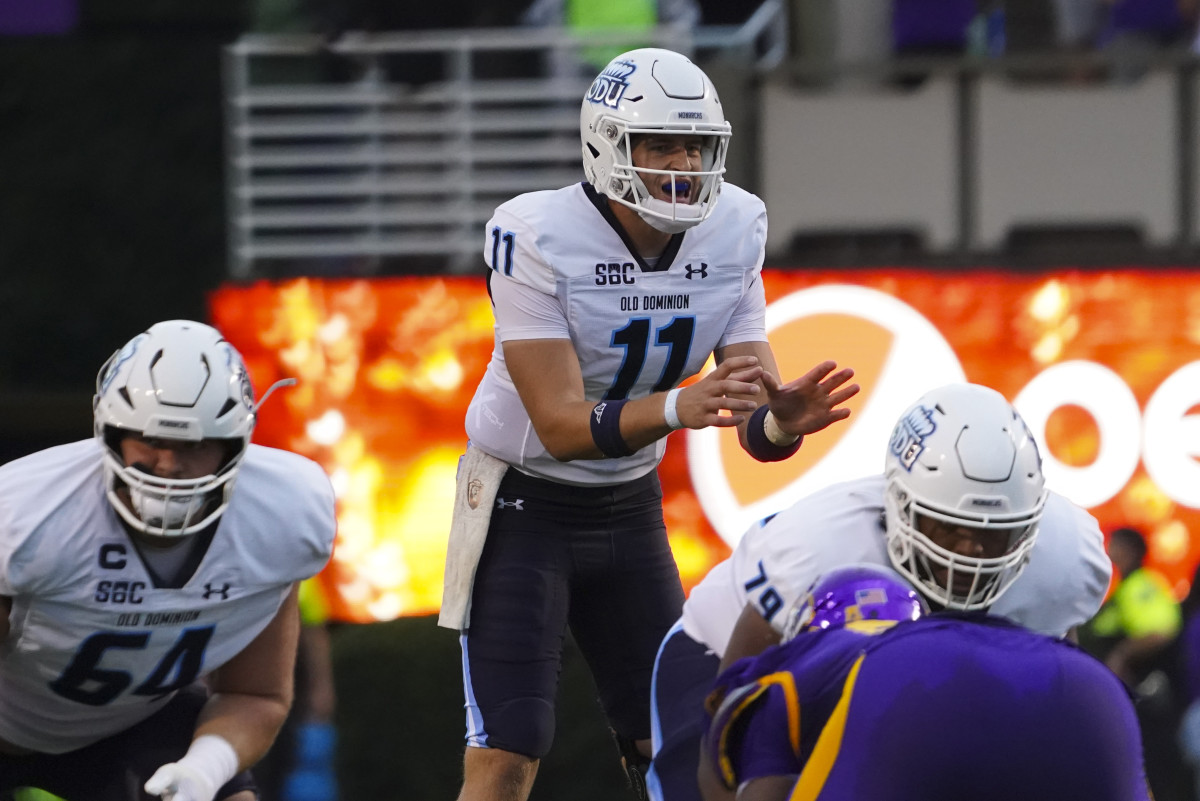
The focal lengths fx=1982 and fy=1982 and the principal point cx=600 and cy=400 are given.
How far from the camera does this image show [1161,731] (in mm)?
7754

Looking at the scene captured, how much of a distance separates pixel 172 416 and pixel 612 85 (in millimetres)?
1269

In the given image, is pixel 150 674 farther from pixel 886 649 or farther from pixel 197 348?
pixel 886 649

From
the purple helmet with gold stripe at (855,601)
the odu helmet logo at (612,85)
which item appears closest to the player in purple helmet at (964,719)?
the purple helmet with gold stripe at (855,601)

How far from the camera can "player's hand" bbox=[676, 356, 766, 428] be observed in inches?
151

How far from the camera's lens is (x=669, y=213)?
13.7 feet

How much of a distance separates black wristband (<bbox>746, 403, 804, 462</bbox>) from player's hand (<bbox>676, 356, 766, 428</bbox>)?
10.0 inches

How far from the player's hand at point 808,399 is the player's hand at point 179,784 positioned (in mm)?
1337

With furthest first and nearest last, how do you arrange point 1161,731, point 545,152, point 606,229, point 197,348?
point 545,152, point 1161,731, point 606,229, point 197,348

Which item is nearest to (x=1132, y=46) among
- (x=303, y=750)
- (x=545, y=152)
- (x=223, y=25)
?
(x=545, y=152)

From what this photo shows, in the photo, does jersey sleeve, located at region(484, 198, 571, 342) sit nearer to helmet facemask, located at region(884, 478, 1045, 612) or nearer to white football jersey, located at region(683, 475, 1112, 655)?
white football jersey, located at region(683, 475, 1112, 655)

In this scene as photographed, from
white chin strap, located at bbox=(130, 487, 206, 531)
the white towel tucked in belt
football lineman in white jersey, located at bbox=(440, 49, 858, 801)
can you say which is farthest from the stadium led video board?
white chin strap, located at bbox=(130, 487, 206, 531)

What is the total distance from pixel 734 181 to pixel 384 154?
5.18 ft

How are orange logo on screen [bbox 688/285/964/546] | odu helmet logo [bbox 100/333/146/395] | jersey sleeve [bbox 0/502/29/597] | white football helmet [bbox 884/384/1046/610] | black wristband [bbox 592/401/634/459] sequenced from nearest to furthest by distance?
white football helmet [bbox 884/384/1046/610] → jersey sleeve [bbox 0/502/29/597] → odu helmet logo [bbox 100/333/146/395] → black wristband [bbox 592/401/634/459] → orange logo on screen [bbox 688/285/964/546]

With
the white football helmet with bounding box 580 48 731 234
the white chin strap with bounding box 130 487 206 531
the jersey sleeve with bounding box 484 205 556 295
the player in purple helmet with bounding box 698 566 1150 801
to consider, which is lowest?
the white chin strap with bounding box 130 487 206 531
